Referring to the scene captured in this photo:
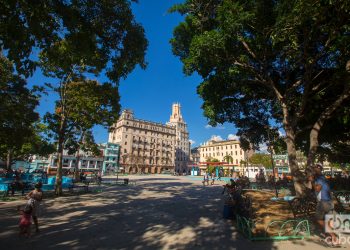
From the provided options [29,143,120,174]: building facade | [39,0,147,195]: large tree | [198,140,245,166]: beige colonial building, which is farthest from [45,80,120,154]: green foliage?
[198,140,245,166]: beige colonial building

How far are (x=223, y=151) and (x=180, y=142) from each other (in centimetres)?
2439

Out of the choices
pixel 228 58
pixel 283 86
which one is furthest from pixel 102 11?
pixel 283 86

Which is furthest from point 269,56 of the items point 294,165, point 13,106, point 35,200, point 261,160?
A: point 261,160

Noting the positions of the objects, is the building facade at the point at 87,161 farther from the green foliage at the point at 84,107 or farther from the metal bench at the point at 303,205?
the metal bench at the point at 303,205

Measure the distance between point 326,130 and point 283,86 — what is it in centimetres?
359

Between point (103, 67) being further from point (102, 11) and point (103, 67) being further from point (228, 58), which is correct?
point (228, 58)

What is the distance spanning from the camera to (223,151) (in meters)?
112

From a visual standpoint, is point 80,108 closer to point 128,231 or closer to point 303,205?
point 128,231

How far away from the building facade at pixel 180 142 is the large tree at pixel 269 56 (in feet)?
343

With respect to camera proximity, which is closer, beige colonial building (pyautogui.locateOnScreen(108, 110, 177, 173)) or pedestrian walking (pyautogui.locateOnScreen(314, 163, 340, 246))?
pedestrian walking (pyautogui.locateOnScreen(314, 163, 340, 246))

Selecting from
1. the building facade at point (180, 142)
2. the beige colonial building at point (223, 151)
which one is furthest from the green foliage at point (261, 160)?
the building facade at point (180, 142)

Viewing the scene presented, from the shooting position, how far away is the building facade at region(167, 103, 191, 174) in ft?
395

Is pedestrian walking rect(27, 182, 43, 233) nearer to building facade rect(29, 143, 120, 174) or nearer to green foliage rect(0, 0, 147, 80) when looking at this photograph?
green foliage rect(0, 0, 147, 80)

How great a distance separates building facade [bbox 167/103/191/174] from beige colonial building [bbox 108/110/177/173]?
11208 millimetres
